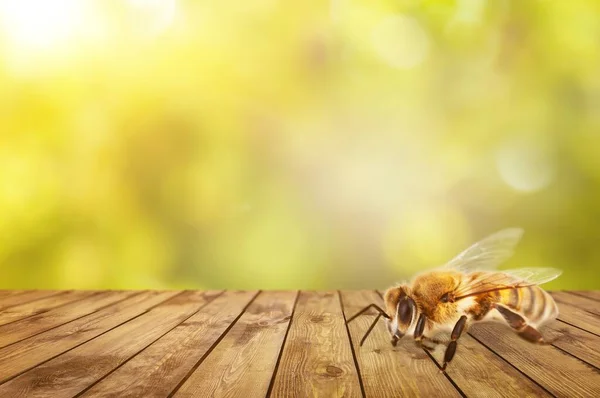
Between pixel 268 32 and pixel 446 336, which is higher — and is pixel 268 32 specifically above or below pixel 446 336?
above

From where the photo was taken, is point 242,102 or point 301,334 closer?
point 301,334

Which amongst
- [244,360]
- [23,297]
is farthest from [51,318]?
[244,360]

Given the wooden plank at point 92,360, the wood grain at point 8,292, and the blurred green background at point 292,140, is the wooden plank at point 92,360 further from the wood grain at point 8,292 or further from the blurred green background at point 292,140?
the wood grain at point 8,292

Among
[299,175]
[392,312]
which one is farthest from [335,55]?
[392,312]

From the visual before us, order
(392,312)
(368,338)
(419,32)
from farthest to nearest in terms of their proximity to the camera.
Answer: (419,32) → (368,338) → (392,312)

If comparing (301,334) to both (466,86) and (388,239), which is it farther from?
(466,86)

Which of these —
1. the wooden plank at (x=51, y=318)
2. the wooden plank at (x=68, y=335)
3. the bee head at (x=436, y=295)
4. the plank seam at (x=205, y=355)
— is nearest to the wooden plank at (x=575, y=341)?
the bee head at (x=436, y=295)

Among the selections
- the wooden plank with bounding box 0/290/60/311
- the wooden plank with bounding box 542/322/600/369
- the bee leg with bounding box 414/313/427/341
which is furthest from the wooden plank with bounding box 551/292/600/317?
the wooden plank with bounding box 0/290/60/311
